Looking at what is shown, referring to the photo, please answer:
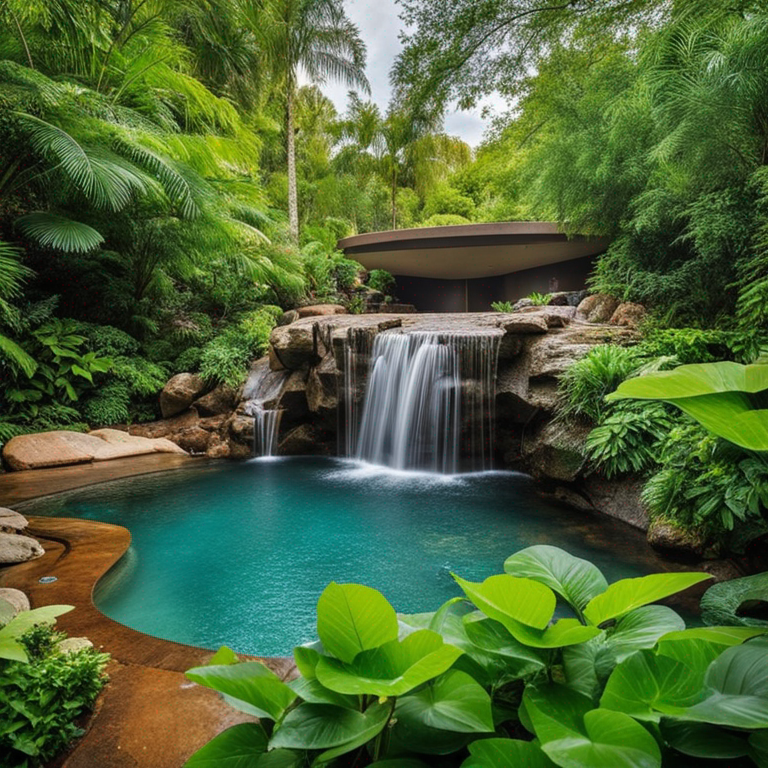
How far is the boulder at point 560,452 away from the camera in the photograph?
5539mm

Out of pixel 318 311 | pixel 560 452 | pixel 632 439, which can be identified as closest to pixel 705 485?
pixel 632 439

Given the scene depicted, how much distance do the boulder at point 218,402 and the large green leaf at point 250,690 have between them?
8987 mm

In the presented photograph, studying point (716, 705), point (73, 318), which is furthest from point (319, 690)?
point (73, 318)

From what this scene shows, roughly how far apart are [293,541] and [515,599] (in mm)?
4117

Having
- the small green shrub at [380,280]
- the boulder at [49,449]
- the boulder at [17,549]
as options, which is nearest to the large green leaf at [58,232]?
the boulder at [49,449]

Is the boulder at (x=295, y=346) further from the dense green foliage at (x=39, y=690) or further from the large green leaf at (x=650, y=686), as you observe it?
the large green leaf at (x=650, y=686)

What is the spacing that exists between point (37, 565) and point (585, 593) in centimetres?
399

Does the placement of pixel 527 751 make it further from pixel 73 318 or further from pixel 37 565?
pixel 73 318

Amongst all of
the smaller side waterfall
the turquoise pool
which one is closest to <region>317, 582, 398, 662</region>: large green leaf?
the turquoise pool

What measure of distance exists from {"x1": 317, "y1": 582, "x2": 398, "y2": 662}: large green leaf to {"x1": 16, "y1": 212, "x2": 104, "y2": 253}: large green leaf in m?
8.23

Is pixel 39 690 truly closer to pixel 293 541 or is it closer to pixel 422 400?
pixel 293 541

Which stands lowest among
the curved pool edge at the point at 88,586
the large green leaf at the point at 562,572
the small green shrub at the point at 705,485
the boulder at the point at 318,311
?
the curved pool edge at the point at 88,586

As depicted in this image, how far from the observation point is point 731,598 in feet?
5.30

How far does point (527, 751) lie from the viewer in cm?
72
